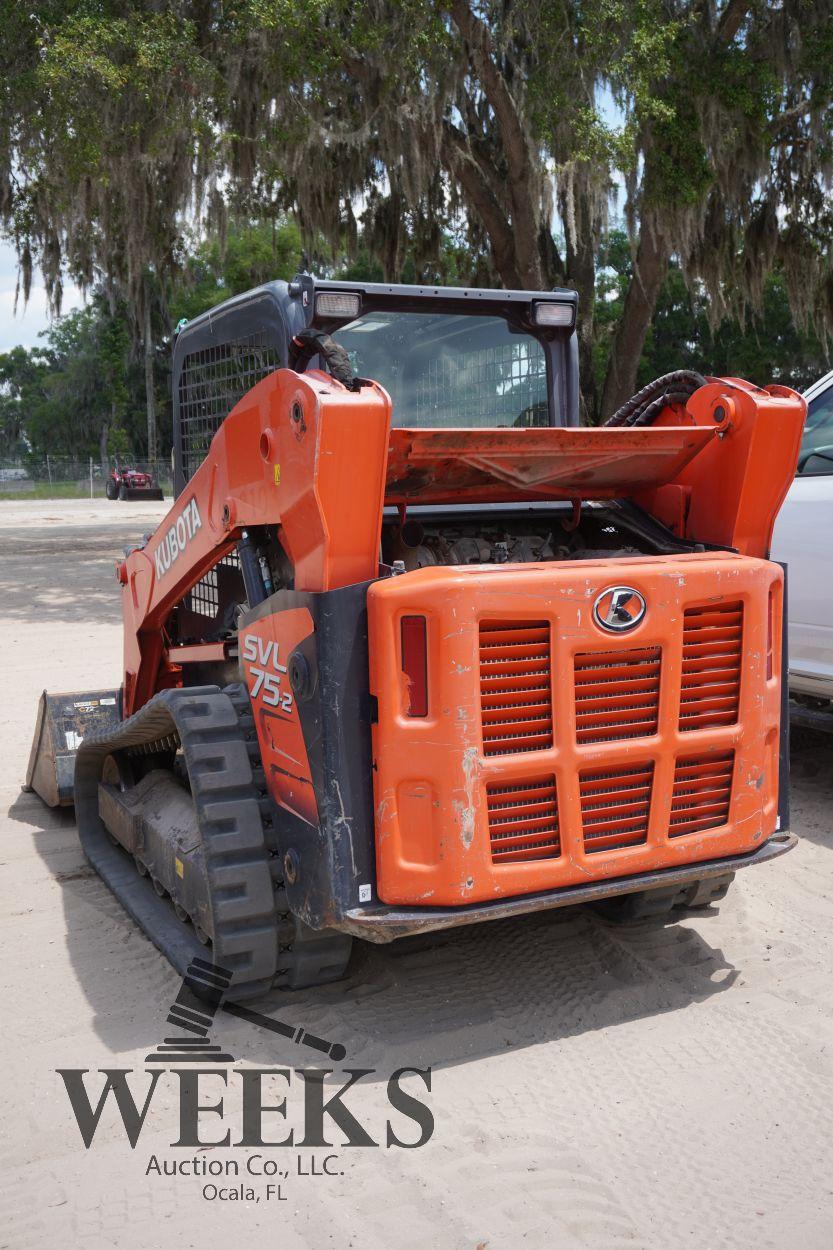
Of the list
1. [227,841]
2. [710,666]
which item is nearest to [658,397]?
[710,666]

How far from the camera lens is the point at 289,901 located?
11.5ft

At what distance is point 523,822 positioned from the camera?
11.0ft

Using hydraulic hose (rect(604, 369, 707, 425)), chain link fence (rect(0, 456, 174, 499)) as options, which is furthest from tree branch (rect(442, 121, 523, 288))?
chain link fence (rect(0, 456, 174, 499))

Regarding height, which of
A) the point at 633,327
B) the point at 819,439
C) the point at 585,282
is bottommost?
the point at 819,439

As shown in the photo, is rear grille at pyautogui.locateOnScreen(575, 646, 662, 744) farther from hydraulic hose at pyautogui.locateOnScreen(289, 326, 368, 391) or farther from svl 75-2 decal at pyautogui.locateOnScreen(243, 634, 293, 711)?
hydraulic hose at pyautogui.locateOnScreen(289, 326, 368, 391)

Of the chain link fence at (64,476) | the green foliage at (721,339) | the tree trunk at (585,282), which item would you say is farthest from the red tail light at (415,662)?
the chain link fence at (64,476)

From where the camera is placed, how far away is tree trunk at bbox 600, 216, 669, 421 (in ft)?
53.8

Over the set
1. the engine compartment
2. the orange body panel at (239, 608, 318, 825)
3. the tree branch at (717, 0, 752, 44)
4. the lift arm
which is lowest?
the orange body panel at (239, 608, 318, 825)

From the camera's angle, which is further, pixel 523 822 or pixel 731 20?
pixel 731 20

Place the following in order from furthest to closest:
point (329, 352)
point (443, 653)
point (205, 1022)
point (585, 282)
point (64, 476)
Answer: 1. point (64, 476)
2. point (585, 282)
3. point (205, 1022)
4. point (329, 352)
5. point (443, 653)

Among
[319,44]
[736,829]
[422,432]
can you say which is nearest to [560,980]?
[736,829]

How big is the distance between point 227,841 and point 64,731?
256 cm

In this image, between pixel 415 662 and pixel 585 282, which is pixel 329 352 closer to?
pixel 415 662

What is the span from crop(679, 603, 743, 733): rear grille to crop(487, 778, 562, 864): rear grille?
52 centimetres
